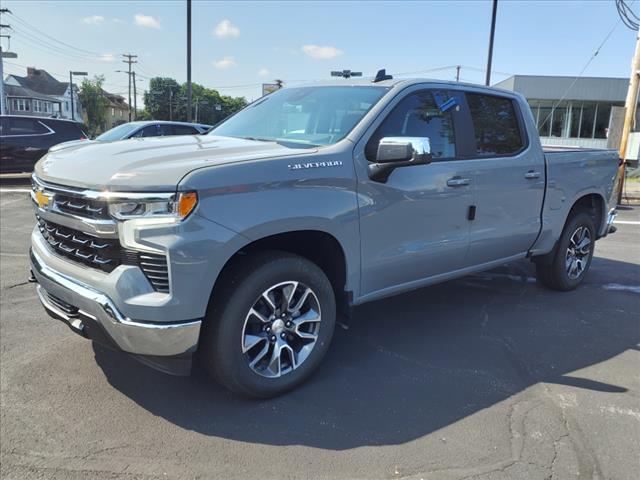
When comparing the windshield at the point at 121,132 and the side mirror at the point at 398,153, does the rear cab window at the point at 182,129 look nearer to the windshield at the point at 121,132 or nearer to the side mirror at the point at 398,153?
the windshield at the point at 121,132

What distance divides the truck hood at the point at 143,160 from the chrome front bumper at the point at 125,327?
568 mm

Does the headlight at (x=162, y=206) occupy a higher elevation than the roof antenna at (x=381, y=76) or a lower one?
lower

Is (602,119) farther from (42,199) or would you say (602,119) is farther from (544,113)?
(42,199)

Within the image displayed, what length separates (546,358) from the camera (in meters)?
3.96

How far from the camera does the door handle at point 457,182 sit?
13.0 ft

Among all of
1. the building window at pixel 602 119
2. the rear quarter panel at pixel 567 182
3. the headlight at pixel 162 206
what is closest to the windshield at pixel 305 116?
the headlight at pixel 162 206

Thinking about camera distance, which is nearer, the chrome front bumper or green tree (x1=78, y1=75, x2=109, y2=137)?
the chrome front bumper

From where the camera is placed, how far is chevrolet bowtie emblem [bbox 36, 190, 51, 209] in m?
3.18

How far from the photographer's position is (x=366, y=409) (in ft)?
10.3

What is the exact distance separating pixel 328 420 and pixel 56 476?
1.39 meters

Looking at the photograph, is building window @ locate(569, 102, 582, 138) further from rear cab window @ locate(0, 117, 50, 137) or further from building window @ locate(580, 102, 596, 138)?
rear cab window @ locate(0, 117, 50, 137)

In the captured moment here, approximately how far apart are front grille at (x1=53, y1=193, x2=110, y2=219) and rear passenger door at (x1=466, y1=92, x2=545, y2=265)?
2.77 metres

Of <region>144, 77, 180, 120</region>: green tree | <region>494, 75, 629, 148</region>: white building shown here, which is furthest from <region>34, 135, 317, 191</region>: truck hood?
<region>144, 77, 180, 120</region>: green tree

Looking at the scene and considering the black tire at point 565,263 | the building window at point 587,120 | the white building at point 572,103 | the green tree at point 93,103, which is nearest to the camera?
the black tire at point 565,263
